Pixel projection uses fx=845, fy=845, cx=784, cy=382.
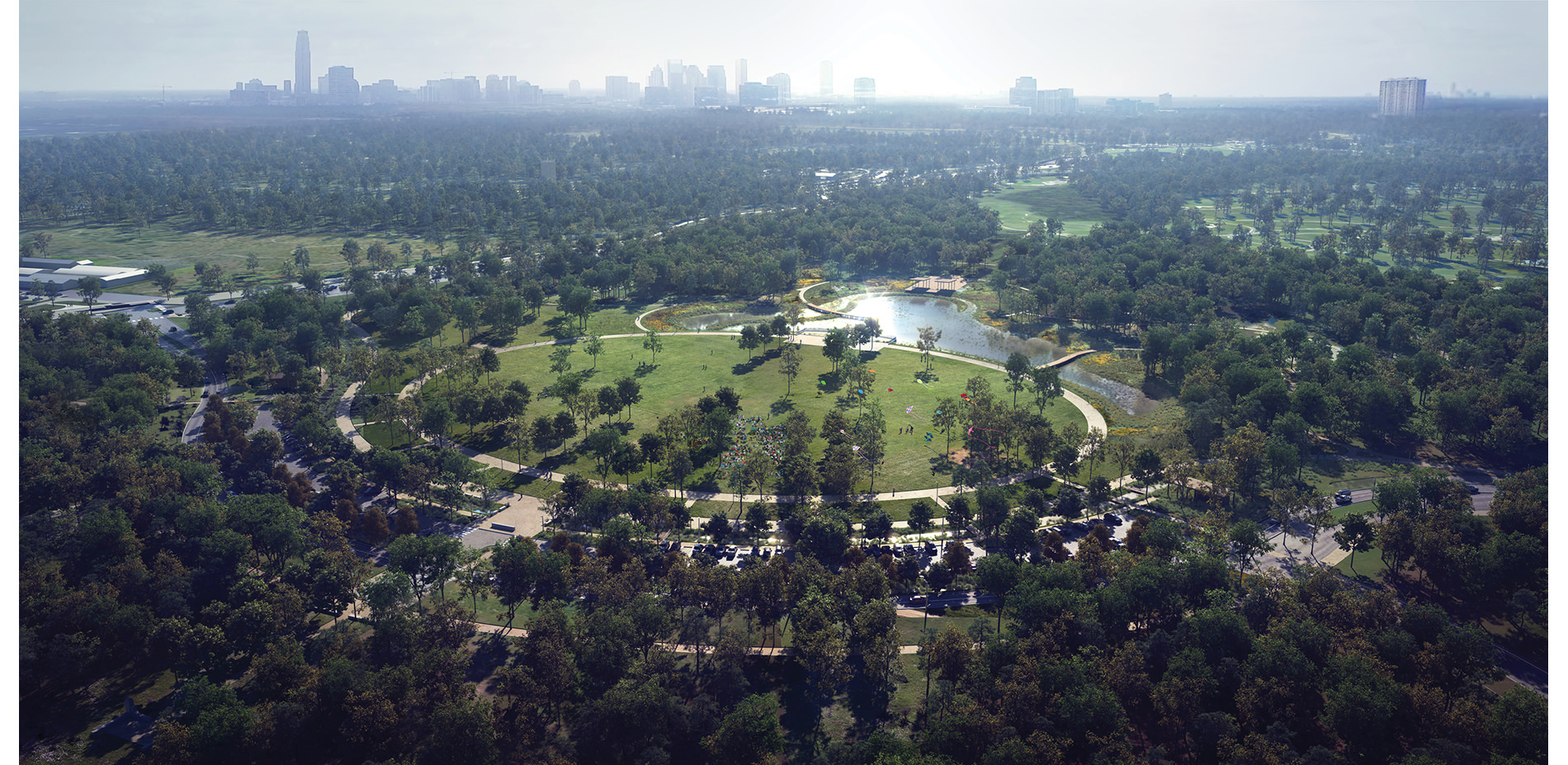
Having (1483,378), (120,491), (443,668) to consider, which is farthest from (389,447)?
(1483,378)

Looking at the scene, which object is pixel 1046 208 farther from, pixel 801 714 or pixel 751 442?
pixel 801 714

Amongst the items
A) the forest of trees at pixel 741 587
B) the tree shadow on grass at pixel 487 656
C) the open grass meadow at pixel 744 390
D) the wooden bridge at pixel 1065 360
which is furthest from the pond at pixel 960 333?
the tree shadow on grass at pixel 487 656

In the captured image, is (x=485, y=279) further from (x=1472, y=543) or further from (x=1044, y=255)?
(x=1472, y=543)

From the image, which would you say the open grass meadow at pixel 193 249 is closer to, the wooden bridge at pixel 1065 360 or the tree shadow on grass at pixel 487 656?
the tree shadow on grass at pixel 487 656

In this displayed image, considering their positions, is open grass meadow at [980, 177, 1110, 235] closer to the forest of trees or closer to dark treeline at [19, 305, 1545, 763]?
the forest of trees

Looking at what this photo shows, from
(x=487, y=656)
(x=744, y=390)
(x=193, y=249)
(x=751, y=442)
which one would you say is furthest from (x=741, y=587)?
(x=193, y=249)

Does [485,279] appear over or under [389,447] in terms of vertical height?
over
